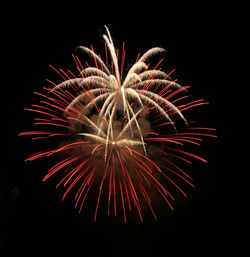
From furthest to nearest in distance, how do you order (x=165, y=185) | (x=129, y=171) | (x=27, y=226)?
(x=27, y=226) < (x=165, y=185) < (x=129, y=171)

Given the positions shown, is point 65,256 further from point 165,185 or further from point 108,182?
point 165,185

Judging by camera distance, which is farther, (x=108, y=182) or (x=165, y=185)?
(x=165, y=185)

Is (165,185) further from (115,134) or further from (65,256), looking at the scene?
(65,256)

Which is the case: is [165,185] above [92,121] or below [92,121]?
below

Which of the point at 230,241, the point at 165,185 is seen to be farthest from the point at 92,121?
the point at 230,241

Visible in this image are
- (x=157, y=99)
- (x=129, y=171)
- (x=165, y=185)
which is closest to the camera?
(x=157, y=99)

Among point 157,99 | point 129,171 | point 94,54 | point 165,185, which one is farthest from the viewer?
point 165,185

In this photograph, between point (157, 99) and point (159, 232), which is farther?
point (159, 232)

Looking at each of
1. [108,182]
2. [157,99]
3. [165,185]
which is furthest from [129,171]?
[157,99]

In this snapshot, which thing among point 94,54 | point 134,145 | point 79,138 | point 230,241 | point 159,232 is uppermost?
point 94,54
